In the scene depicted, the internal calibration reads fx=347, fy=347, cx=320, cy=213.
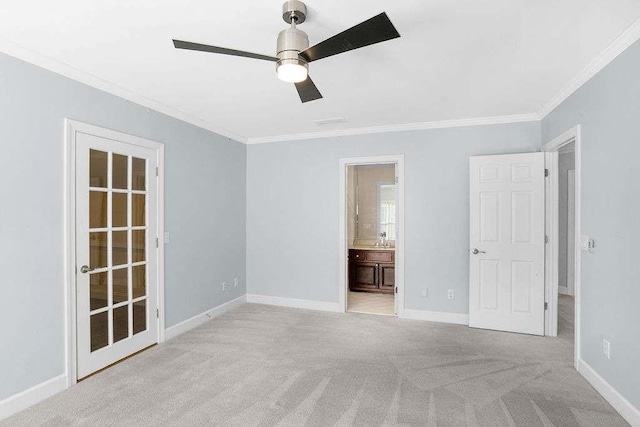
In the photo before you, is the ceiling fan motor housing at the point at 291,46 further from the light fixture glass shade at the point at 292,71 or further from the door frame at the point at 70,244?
the door frame at the point at 70,244

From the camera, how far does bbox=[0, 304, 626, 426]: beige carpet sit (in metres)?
2.30

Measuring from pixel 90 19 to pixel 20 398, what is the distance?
A: 8.33 feet

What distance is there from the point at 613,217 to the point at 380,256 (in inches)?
140

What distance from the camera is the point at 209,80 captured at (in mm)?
2967

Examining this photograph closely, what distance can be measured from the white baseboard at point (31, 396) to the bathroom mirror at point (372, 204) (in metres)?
4.51

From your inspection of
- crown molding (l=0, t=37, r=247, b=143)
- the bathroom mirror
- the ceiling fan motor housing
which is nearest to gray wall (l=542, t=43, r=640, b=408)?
the ceiling fan motor housing

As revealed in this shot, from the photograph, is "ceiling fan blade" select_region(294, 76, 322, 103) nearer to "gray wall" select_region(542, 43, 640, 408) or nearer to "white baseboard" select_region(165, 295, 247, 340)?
"gray wall" select_region(542, 43, 640, 408)

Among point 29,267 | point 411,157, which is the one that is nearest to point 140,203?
point 29,267

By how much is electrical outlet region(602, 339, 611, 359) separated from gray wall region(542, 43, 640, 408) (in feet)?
0.13

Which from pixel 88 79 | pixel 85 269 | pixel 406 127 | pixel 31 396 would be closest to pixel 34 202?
pixel 85 269

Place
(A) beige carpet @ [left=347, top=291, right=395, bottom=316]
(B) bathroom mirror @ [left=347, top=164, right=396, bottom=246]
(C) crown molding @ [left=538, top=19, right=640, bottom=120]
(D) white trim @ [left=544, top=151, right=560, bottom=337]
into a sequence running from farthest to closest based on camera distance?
(B) bathroom mirror @ [left=347, top=164, right=396, bottom=246] → (A) beige carpet @ [left=347, top=291, right=395, bottom=316] → (D) white trim @ [left=544, top=151, right=560, bottom=337] → (C) crown molding @ [left=538, top=19, right=640, bottom=120]

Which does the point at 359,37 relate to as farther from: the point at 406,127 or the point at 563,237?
the point at 563,237

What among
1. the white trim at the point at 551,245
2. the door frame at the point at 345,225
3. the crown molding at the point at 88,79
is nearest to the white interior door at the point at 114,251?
the crown molding at the point at 88,79

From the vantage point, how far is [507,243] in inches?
153
